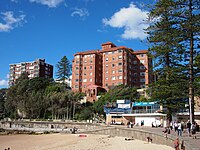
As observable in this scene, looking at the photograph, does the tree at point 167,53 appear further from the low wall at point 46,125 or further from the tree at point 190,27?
the low wall at point 46,125

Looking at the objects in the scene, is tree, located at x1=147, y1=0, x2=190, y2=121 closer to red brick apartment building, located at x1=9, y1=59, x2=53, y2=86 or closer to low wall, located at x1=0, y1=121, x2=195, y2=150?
low wall, located at x1=0, y1=121, x2=195, y2=150

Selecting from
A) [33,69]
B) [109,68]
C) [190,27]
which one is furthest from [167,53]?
[33,69]

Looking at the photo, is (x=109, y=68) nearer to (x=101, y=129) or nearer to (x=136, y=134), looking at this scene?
(x=101, y=129)

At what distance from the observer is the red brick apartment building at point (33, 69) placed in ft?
326

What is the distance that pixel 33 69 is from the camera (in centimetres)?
10062

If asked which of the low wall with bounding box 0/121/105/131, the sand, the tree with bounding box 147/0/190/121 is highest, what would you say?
the tree with bounding box 147/0/190/121

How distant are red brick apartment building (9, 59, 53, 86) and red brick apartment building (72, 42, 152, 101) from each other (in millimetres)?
30377

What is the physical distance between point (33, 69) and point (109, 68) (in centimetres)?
4247

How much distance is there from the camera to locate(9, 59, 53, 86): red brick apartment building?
326ft

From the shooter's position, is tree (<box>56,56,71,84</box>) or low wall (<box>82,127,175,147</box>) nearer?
low wall (<box>82,127,175,147</box>)

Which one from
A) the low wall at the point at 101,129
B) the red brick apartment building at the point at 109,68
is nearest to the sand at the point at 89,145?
the low wall at the point at 101,129

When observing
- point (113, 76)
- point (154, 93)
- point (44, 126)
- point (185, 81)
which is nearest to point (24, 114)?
point (44, 126)

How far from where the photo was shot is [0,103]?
6962 centimetres

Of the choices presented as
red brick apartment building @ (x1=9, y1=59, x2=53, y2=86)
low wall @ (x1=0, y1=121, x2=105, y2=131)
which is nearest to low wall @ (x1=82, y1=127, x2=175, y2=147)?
low wall @ (x1=0, y1=121, x2=105, y2=131)
